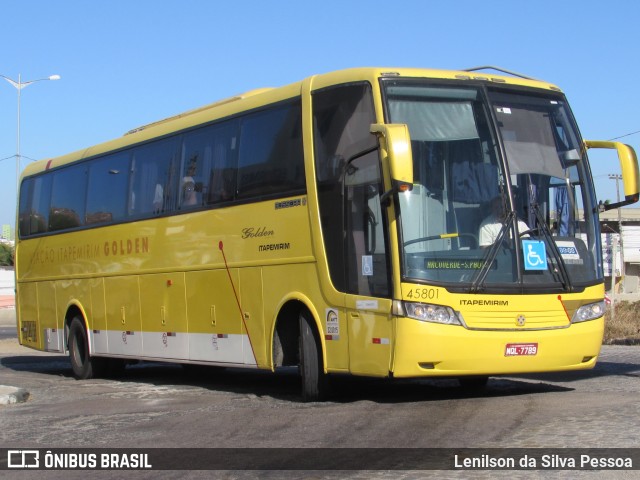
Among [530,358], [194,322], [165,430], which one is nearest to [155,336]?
[194,322]

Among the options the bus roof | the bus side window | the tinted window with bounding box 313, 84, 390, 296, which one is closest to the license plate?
the tinted window with bounding box 313, 84, 390, 296

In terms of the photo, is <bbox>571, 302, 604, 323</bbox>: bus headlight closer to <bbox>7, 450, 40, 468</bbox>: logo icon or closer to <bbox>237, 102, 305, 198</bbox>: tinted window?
<bbox>237, 102, 305, 198</bbox>: tinted window

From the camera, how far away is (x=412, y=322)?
10.7 meters

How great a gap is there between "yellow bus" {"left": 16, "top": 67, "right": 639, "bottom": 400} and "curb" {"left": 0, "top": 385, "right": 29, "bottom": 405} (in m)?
2.42

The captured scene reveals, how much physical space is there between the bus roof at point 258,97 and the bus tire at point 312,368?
2.97 metres

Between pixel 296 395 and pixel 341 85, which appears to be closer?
pixel 341 85

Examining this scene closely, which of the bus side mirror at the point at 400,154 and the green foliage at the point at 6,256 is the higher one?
the green foliage at the point at 6,256

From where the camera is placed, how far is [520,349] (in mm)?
10992

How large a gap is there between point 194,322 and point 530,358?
18.5 ft

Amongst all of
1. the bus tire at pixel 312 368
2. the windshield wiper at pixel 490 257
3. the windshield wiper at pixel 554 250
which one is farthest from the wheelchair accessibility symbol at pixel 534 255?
the bus tire at pixel 312 368

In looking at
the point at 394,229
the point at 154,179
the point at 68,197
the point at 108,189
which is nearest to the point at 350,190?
the point at 394,229

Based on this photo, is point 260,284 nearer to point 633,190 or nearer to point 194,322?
point 194,322

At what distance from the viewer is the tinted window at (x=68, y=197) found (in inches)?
731

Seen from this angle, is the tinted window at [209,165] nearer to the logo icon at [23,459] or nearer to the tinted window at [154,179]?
the tinted window at [154,179]
